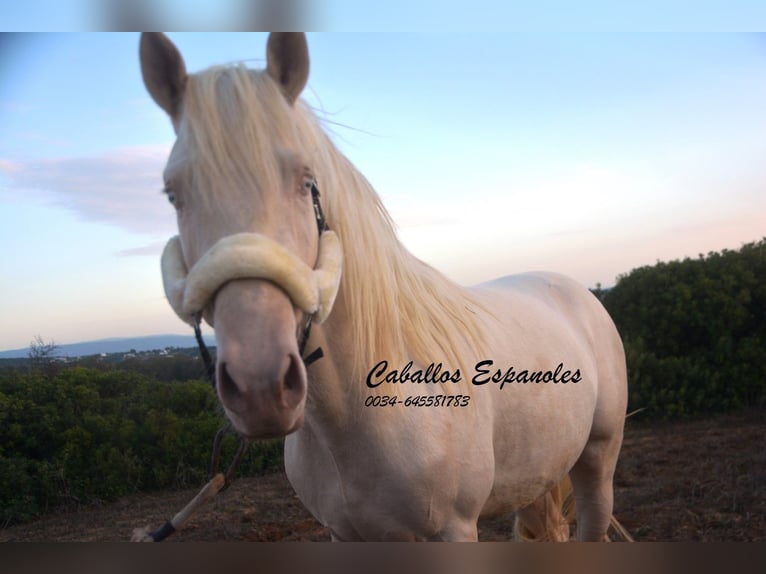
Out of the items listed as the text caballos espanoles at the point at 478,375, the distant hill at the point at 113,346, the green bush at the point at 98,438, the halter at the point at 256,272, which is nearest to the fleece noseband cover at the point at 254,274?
the halter at the point at 256,272

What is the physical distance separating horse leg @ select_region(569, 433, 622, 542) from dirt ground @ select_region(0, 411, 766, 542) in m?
0.37

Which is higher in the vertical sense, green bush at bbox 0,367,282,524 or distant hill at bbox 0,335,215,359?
distant hill at bbox 0,335,215,359

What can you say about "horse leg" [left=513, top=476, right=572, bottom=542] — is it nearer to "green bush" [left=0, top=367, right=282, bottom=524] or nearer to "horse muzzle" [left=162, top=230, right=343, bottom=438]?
"green bush" [left=0, top=367, right=282, bottom=524]

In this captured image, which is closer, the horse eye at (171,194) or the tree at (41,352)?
the horse eye at (171,194)

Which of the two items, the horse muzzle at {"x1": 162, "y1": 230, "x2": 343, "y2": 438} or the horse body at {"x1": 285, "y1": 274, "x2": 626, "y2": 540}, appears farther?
the horse body at {"x1": 285, "y1": 274, "x2": 626, "y2": 540}

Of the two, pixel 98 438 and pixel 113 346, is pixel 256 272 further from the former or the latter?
pixel 98 438

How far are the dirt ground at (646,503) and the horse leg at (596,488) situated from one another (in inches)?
14.4

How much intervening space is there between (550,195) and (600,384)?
0.78 metres

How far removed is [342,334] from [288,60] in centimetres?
62

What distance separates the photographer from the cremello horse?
99 cm

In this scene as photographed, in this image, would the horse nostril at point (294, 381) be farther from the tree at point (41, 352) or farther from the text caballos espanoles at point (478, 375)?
the tree at point (41, 352)

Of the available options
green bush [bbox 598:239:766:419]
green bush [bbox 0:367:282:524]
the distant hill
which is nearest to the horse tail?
green bush [bbox 598:239:766:419]

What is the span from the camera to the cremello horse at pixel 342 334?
990mm

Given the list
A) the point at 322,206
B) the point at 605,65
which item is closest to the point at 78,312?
the point at 322,206
